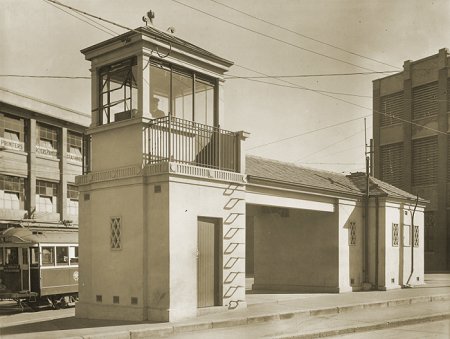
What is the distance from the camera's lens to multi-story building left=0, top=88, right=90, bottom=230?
2942 centimetres

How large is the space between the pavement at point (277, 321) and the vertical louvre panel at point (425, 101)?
22464 millimetres

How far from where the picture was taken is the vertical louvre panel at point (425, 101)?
37.8m

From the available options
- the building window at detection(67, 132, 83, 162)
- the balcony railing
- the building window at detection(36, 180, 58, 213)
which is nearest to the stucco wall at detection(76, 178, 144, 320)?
the balcony railing

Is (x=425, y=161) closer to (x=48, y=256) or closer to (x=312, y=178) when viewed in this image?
(x=312, y=178)

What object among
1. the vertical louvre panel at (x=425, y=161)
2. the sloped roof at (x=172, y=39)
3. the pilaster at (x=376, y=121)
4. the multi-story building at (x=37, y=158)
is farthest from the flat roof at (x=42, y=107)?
the vertical louvre panel at (x=425, y=161)

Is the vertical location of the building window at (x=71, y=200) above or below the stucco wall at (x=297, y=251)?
above

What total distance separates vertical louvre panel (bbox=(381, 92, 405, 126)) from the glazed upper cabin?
27.0 m

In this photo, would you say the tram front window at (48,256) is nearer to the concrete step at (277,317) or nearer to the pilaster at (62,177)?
the concrete step at (277,317)

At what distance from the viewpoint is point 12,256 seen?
19.0m

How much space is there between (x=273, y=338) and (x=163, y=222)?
387cm

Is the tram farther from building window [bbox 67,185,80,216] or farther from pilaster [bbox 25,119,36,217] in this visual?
building window [bbox 67,185,80,216]

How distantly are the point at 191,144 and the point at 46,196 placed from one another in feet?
65.8

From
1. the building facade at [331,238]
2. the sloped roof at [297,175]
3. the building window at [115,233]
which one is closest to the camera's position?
the building window at [115,233]

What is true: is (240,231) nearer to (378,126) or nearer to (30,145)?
(30,145)
